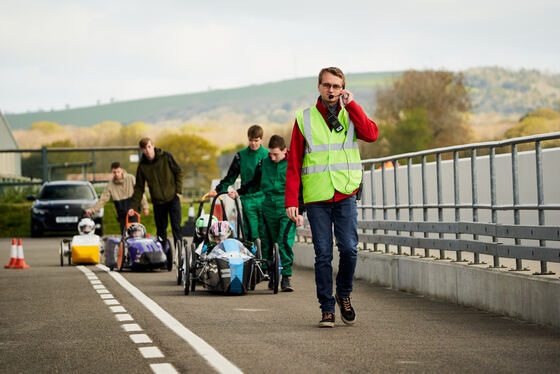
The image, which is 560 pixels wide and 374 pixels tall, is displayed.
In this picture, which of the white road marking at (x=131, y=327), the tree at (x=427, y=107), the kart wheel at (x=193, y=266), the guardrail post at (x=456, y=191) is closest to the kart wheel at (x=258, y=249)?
the kart wheel at (x=193, y=266)

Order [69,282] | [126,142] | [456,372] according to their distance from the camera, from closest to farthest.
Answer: [456,372], [69,282], [126,142]

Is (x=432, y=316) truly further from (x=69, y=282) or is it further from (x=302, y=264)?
(x=302, y=264)

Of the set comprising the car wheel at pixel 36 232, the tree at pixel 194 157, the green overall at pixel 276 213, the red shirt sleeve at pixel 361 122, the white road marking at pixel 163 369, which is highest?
the tree at pixel 194 157

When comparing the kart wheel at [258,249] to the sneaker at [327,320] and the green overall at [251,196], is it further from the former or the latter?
the sneaker at [327,320]

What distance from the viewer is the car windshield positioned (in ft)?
118

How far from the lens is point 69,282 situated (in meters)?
16.5

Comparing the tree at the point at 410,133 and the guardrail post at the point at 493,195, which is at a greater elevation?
the tree at the point at 410,133

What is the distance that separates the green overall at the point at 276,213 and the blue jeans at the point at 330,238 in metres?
4.05

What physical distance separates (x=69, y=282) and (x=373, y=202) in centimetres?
454

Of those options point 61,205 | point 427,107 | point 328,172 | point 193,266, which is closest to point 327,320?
point 328,172

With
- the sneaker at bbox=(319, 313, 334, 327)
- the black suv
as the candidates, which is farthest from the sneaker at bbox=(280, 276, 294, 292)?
the black suv

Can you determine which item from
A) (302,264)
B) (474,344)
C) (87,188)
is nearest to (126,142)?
(87,188)

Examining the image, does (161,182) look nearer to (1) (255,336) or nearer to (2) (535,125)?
(1) (255,336)

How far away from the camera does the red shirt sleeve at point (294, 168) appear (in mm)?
9969
